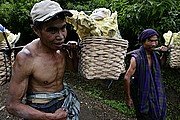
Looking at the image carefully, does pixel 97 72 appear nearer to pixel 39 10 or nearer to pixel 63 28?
pixel 63 28

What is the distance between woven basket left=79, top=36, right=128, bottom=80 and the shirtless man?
0.14 metres

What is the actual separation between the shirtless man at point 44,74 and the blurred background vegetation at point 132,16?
233cm

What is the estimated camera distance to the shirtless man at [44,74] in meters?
1.83

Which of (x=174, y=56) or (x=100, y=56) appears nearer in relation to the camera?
(x=100, y=56)

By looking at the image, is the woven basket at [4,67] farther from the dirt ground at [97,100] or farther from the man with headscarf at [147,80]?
the dirt ground at [97,100]

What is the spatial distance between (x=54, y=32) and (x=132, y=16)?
9.40ft

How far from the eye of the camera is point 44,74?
6.42ft

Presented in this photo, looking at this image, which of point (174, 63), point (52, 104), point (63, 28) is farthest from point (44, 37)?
point (174, 63)

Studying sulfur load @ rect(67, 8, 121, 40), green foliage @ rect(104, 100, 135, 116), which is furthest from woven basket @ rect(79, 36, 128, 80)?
green foliage @ rect(104, 100, 135, 116)

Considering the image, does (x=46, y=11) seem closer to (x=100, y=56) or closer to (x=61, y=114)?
(x=100, y=56)

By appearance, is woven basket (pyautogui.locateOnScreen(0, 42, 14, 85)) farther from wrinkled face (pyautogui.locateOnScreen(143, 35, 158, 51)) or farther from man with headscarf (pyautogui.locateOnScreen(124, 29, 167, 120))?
wrinkled face (pyautogui.locateOnScreen(143, 35, 158, 51))

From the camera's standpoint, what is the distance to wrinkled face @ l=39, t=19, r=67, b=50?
1.82m

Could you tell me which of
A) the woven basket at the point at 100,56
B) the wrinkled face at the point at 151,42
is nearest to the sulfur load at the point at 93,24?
the woven basket at the point at 100,56

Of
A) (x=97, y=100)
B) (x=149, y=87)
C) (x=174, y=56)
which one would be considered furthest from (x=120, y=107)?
(x=174, y=56)
